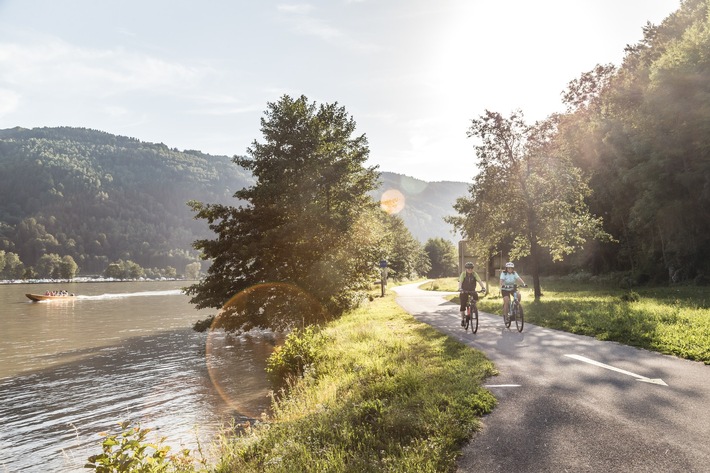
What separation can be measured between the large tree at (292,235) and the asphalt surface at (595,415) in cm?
1656

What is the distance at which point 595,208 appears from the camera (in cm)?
4072

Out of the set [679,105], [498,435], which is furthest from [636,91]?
[498,435]

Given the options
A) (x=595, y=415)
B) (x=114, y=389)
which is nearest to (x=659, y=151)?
(x=595, y=415)

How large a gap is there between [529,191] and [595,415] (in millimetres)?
21376

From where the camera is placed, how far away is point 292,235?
25719 mm

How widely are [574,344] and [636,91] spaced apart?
27.0 metres

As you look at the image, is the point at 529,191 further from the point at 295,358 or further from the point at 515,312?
the point at 295,358

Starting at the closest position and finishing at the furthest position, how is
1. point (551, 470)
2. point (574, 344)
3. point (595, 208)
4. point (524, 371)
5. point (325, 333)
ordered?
point (551, 470)
point (524, 371)
point (574, 344)
point (325, 333)
point (595, 208)

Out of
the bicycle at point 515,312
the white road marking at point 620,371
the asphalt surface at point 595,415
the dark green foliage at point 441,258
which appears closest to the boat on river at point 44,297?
the bicycle at point 515,312

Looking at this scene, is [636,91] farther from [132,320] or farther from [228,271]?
[132,320]

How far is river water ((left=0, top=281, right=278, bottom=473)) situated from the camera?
10.8 m

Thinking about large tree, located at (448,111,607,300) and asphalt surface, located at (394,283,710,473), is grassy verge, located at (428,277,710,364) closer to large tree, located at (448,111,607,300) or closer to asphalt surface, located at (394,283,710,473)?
asphalt surface, located at (394,283,710,473)

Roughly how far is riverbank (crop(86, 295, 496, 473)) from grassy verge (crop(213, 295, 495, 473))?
0.04 ft

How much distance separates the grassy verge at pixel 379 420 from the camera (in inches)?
218
